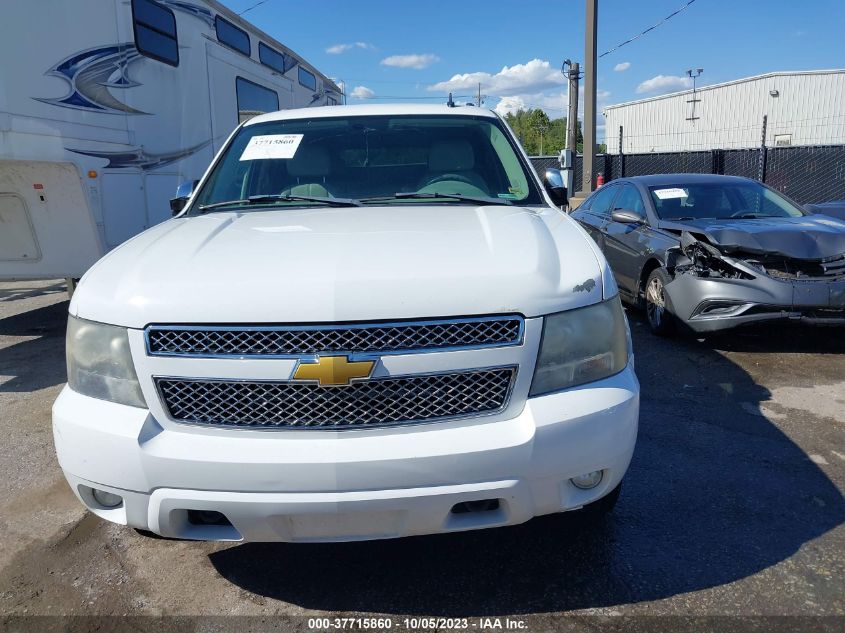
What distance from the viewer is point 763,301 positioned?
16.7 feet

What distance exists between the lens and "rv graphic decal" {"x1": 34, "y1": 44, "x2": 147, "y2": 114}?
5586 mm

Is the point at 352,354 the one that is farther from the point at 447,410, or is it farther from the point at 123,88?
the point at 123,88

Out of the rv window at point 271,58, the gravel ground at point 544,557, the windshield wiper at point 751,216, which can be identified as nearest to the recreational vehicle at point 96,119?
the rv window at point 271,58

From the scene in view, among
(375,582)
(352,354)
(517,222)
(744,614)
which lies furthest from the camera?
(517,222)

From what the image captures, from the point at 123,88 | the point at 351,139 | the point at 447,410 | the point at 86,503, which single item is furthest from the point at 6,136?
the point at 447,410

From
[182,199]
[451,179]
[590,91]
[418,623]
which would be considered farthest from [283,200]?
[590,91]

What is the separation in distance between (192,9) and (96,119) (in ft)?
6.96

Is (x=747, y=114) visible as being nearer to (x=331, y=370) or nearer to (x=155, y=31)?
(x=155, y=31)

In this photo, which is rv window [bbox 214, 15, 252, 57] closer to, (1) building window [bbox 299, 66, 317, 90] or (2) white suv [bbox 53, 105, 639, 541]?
(1) building window [bbox 299, 66, 317, 90]

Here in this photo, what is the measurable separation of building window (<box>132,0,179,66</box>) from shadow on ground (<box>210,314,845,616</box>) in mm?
5581

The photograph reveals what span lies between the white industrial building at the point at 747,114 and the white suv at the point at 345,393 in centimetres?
3292

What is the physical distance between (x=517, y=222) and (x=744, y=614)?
1709 millimetres

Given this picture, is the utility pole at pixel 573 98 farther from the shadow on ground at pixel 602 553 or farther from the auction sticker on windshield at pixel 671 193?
the shadow on ground at pixel 602 553

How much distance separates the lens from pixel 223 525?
221 centimetres
